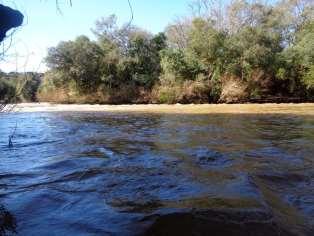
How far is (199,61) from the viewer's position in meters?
28.3

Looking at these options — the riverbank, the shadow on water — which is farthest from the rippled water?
the riverbank

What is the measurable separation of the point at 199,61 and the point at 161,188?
24.1m

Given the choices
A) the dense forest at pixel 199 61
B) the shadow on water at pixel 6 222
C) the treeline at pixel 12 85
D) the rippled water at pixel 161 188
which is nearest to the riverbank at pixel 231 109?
the dense forest at pixel 199 61

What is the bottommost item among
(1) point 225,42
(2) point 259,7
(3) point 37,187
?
(3) point 37,187

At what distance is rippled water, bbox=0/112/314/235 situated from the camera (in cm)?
360

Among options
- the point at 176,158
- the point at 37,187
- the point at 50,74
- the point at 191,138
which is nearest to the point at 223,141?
the point at 191,138

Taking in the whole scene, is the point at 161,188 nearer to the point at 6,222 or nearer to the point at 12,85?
the point at 6,222

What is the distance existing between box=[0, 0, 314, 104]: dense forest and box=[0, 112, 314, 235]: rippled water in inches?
734

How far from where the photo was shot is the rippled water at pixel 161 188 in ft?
11.8

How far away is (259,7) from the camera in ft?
103

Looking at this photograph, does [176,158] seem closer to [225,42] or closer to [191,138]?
[191,138]

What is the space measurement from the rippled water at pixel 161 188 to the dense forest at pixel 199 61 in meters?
18.6

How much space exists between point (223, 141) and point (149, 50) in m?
24.7

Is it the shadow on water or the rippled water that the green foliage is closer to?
the rippled water
